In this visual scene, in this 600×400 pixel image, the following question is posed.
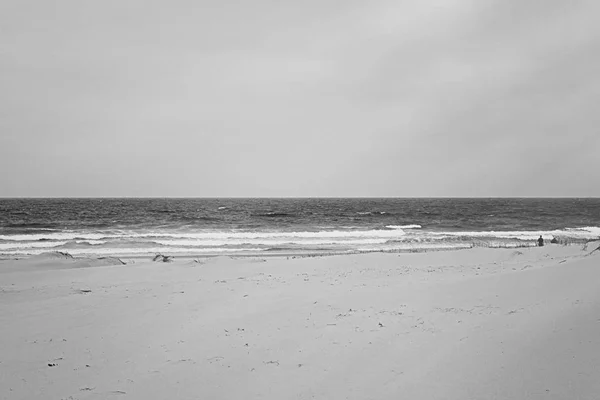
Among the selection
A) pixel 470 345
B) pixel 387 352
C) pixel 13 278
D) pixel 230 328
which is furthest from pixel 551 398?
pixel 13 278

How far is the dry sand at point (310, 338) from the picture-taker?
4520 mm

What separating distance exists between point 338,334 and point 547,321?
10.7ft

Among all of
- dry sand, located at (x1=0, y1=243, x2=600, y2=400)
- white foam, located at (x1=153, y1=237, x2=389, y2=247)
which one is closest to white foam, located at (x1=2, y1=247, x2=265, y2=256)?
white foam, located at (x1=153, y1=237, x2=389, y2=247)

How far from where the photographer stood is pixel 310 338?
603cm

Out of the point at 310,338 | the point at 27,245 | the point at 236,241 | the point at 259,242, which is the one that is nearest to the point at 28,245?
the point at 27,245

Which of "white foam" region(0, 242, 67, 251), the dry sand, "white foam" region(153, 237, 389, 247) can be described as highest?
the dry sand

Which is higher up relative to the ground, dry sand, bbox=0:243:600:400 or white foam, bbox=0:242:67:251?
dry sand, bbox=0:243:600:400

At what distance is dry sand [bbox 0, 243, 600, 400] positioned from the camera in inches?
178

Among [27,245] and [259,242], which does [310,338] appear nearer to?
[259,242]

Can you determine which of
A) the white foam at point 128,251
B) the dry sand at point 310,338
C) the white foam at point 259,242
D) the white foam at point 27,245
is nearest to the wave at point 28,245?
the white foam at point 27,245

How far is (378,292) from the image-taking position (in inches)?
340

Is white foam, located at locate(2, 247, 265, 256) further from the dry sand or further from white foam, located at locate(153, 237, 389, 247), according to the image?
the dry sand

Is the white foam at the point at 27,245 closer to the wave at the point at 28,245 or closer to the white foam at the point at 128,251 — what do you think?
the wave at the point at 28,245

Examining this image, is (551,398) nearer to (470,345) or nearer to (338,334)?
(470,345)
